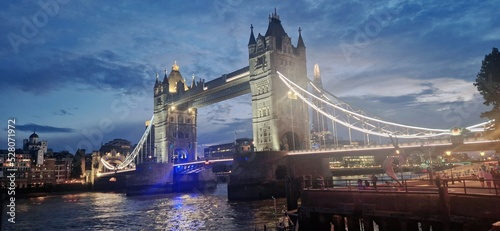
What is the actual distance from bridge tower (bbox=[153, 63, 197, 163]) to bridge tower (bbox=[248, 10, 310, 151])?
3329 cm

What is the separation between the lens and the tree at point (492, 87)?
30.7 m

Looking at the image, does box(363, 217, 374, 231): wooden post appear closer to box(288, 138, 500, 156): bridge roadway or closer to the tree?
the tree

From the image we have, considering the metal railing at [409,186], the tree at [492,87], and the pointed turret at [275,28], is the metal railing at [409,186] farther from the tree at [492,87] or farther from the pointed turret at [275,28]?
the pointed turret at [275,28]

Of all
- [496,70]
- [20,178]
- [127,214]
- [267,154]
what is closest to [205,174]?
[267,154]

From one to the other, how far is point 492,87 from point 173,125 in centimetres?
8327

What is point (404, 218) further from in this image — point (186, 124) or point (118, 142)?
point (118, 142)

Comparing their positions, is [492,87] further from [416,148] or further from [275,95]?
[275,95]

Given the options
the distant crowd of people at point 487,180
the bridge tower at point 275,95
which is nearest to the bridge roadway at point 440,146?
the distant crowd of people at point 487,180

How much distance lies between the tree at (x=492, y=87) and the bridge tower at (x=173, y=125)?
76.0 metres

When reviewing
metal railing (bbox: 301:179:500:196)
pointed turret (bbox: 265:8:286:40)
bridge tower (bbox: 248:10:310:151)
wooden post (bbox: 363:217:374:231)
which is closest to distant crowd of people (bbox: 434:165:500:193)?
metal railing (bbox: 301:179:500:196)

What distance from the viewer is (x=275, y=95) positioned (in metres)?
69.0

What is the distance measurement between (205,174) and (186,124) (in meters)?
15.1

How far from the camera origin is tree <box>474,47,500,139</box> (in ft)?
101

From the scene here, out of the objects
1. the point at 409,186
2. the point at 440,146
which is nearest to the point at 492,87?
the point at 440,146
